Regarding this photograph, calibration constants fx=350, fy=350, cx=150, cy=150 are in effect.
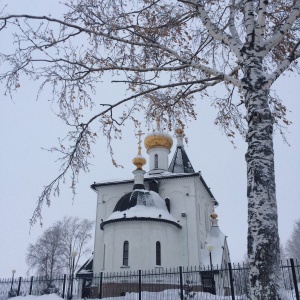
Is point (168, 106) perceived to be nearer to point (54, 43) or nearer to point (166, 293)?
point (54, 43)

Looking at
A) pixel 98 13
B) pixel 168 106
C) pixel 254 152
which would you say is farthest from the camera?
pixel 168 106

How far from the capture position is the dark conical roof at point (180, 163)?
3086cm

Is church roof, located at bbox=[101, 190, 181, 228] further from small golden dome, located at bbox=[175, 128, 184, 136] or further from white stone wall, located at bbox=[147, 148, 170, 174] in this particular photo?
small golden dome, located at bbox=[175, 128, 184, 136]

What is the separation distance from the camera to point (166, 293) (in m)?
14.9

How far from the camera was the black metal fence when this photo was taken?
12223mm

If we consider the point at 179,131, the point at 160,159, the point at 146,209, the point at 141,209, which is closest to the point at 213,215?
the point at 160,159

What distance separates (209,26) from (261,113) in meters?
2.36

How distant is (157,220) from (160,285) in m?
4.71

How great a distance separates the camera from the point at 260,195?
4422 mm

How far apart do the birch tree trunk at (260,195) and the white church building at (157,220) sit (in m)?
15.3

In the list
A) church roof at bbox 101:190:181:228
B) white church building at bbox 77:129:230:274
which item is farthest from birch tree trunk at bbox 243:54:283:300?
church roof at bbox 101:190:181:228

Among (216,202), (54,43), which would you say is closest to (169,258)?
(216,202)

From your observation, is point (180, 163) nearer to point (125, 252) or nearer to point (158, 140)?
point (158, 140)

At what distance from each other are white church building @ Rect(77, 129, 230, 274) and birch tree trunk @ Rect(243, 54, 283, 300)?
15.3 metres
